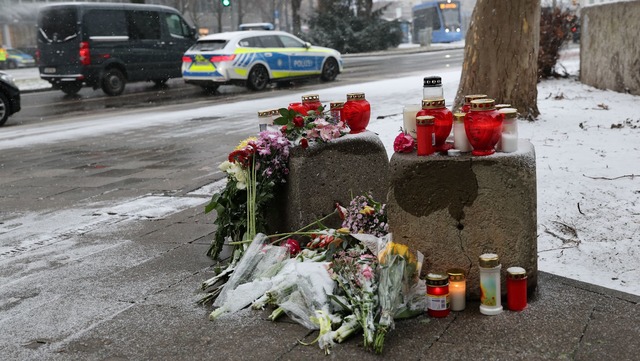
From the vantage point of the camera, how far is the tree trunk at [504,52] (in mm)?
9133

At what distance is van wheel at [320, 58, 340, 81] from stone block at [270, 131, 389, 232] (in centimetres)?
1658

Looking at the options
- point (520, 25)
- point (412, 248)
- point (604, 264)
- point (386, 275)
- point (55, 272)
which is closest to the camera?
point (386, 275)

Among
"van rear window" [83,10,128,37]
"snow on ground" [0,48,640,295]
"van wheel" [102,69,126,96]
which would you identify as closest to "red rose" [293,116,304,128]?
"snow on ground" [0,48,640,295]

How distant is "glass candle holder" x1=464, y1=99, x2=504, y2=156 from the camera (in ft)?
12.6

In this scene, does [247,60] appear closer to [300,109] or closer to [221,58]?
[221,58]

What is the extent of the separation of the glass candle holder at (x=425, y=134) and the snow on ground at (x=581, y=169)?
43.7 inches

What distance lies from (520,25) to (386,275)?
243 inches

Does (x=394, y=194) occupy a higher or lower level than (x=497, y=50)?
lower

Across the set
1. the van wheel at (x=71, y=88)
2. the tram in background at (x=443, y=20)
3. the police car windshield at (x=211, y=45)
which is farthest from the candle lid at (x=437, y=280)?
the tram in background at (x=443, y=20)

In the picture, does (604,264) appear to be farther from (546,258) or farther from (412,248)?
(412,248)

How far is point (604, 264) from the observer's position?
4.50 meters

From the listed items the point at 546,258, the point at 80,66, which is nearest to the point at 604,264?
the point at 546,258

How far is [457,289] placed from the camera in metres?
3.83

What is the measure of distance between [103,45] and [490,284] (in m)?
18.1
